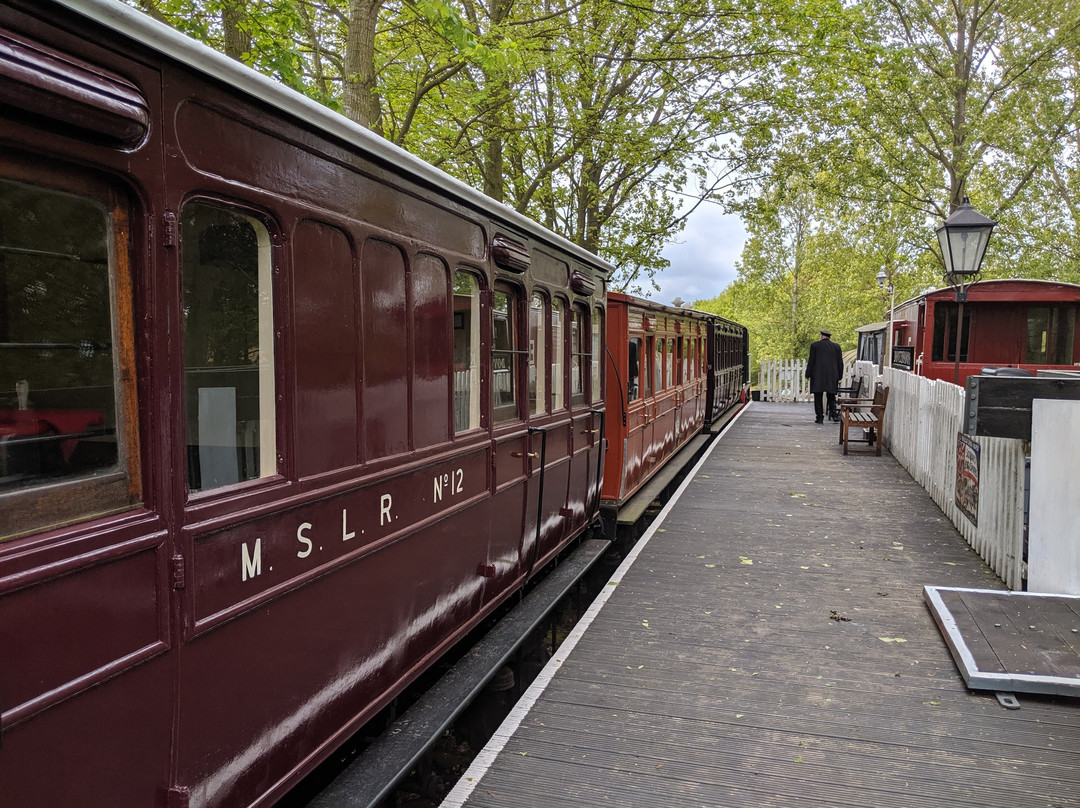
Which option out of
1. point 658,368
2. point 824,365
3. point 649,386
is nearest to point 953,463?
point 649,386

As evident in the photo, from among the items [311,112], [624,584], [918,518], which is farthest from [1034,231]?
[311,112]

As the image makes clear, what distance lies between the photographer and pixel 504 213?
4863 mm

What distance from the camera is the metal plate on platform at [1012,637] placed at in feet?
13.6

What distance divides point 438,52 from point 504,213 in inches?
273

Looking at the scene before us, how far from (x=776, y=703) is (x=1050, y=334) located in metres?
12.9

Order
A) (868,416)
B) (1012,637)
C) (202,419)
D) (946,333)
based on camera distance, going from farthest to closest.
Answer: (946,333)
(868,416)
(1012,637)
(202,419)

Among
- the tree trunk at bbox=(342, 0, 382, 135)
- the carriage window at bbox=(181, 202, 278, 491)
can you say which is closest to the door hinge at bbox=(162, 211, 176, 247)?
the carriage window at bbox=(181, 202, 278, 491)

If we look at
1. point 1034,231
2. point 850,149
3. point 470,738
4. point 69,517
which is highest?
point 850,149

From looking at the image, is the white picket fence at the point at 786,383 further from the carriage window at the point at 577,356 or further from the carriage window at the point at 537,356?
the carriage window at the point at 537,356

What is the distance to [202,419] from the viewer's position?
2592mm

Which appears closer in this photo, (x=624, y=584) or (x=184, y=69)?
(x=184, y=69)

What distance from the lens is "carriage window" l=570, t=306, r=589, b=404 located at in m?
6.72

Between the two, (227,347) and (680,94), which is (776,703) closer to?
(227,347)

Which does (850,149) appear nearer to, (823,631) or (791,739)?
(823,631)
